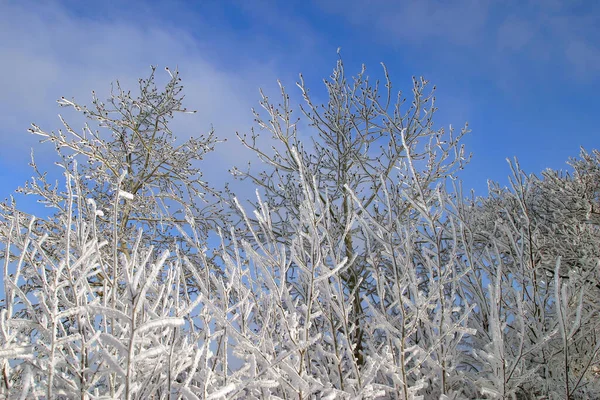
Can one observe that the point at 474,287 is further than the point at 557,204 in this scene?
No

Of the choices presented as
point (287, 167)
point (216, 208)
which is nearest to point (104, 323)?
point (287, 167)

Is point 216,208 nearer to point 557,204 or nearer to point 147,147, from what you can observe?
point 147,147

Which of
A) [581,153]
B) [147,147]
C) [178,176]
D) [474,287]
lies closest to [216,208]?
[178,176]

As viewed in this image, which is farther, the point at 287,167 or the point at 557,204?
the point at 557,204

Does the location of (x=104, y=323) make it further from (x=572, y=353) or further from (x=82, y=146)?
(x=82, y=146)

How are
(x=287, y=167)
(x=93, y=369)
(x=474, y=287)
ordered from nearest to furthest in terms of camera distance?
(x=93, y=369) → (x=474, y=287) → (x=287, y=167)

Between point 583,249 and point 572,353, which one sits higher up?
point 583,249

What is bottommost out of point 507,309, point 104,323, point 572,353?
point 104,323

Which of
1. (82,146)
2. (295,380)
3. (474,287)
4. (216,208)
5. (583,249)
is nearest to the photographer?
(295,380)

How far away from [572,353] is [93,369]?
3.76m

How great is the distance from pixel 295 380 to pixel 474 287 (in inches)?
93.3

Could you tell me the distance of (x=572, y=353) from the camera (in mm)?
3928

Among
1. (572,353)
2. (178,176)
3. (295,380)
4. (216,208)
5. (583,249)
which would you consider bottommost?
(295,380)

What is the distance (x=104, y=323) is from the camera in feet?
Answer: 7.75
